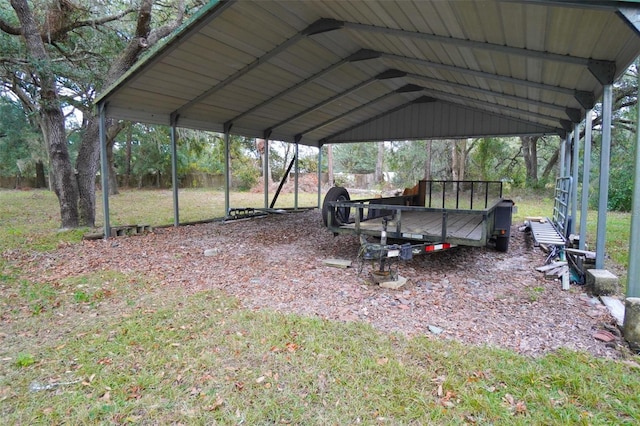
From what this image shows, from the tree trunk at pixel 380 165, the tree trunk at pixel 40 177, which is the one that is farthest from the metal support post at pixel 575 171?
the tree trunk at pixel 40 177

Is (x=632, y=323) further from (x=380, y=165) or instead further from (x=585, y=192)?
(x=380, y=165)

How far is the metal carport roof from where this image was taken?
375 centimetres

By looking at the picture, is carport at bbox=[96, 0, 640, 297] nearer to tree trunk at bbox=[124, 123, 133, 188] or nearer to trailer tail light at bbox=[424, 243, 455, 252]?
trailer tail light at bbox=[424, 243, 455, 252]

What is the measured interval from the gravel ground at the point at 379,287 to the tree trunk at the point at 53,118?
1.97 m

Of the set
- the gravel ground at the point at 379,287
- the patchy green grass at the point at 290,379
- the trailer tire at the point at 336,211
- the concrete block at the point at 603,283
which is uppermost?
the trailer tire at the point at 336,211

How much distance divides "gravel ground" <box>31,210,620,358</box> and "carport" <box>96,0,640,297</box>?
75cm

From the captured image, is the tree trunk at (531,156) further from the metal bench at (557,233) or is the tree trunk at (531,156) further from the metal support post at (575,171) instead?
the metal support post at (575,171)

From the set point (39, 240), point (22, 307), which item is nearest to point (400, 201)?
point (22, 307)

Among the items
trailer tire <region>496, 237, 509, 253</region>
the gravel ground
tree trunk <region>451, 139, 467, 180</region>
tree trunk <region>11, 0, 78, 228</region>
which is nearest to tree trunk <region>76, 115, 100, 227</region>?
tree trunk <region>11, 0, 78, 228</region>

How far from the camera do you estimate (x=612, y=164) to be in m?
15.2

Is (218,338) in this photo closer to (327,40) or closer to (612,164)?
(327,40)

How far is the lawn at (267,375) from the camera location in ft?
7.15

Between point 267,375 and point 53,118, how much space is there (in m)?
8.37

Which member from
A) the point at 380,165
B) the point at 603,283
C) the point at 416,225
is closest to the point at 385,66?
the point at 416,225
